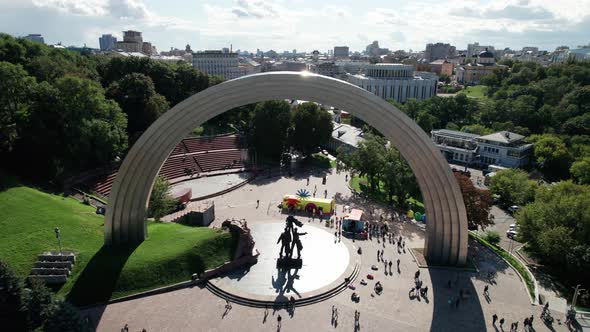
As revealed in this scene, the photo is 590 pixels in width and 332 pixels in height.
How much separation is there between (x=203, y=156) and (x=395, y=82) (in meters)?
76.2

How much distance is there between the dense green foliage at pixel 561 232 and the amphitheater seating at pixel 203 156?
41.1 metres

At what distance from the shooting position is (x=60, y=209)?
110 ft

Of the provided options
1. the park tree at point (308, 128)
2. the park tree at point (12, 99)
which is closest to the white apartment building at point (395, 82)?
the park tree at point (308, 128)

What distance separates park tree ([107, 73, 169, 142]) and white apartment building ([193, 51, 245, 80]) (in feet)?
314

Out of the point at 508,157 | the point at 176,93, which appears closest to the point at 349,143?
the point at 508,157

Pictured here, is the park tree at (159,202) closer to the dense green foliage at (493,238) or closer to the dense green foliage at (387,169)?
the dense green foliage at (387,169)

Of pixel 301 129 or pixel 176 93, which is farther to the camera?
pixel 176 93

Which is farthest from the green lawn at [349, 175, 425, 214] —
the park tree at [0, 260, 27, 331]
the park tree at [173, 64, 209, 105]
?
the park tree at [173, 64, 209, 105]

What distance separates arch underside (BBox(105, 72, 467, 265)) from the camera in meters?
29.0

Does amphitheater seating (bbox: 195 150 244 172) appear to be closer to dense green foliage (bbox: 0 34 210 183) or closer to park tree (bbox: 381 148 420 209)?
dense green foliage (bbox: 0 34 210 183)

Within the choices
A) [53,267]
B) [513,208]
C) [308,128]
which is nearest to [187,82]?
[308,128]

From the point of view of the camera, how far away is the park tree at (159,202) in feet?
125

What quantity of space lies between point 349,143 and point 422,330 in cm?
5019

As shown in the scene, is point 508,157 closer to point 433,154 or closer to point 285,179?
point 285,179
